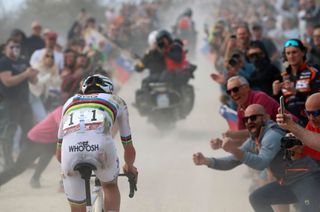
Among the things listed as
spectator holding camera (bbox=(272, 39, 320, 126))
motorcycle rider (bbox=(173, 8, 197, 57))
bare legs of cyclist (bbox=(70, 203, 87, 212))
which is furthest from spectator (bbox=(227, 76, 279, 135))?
motorcycle rider (bbox=(173, 8, 197, 57))

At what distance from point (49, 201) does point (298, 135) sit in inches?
195

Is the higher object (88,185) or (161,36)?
(161,36)

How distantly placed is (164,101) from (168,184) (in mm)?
3692

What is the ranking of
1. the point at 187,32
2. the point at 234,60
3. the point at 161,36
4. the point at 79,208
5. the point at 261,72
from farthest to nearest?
the point at 187,32 < the point at 161,36 < the point at 234,60 < the point at 261,72 < the point at 79,208

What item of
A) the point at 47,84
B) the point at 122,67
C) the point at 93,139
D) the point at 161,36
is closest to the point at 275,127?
the point at 93,139

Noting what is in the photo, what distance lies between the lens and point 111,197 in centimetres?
657

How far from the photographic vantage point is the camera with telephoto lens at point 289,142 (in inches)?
248

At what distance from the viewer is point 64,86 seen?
445 inches

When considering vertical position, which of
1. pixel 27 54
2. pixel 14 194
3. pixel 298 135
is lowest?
pixel 298 135

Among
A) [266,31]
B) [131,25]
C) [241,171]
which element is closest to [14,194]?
[241,171]

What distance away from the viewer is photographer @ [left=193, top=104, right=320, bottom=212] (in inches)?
261

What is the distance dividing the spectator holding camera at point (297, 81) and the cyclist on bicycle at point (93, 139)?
2.42 meters

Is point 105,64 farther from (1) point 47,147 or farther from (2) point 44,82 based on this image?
(1) point 47,147

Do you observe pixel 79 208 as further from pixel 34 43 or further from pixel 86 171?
pixel 34 43
